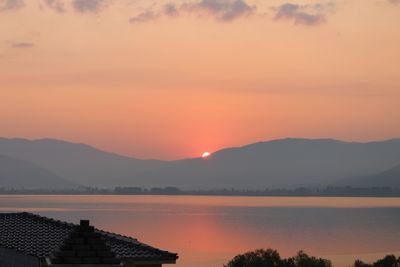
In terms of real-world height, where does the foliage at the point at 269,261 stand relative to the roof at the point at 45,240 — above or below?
below

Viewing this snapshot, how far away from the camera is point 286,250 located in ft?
422

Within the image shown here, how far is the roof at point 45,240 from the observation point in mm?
20720

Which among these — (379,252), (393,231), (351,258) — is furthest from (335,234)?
(351,258)

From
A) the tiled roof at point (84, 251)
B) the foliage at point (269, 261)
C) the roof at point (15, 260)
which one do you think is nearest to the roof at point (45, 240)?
the roof at point (15, 260)

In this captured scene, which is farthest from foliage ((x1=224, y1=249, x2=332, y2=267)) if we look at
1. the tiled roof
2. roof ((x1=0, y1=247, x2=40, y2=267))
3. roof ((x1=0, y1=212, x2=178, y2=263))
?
the tiled roof

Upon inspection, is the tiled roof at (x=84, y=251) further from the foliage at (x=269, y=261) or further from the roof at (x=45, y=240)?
the foliage at (x=269, y=261)

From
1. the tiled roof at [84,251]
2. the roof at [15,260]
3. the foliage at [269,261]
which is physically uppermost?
the tiled roof at [84,251]

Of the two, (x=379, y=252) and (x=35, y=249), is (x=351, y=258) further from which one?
(x=35, y=249)

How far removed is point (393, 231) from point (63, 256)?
179759 millimetres

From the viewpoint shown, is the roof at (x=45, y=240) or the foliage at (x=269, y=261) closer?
the roof at (x=45, y=240)

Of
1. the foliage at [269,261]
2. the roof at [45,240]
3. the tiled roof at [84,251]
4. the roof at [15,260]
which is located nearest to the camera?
the tiled roof at [84,251]

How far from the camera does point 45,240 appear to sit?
22.0m

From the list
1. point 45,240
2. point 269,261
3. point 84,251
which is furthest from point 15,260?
point 269,261

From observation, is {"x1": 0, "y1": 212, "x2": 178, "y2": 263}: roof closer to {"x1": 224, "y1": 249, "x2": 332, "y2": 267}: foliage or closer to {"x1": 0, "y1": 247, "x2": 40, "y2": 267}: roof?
{"x1": 0, "y1": 247, "x2": 40, "y2": 267}: roof
